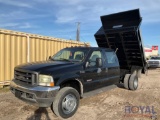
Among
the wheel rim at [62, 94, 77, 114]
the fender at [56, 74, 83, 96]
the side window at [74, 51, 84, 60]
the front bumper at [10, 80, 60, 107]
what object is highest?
the side window at [74, 51, 84, 60]

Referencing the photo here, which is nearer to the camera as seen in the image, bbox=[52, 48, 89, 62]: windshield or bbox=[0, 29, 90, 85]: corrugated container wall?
bbox=[52, 48, 89, 62]: windshield

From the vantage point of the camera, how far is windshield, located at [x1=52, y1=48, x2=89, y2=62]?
5824 millimetres

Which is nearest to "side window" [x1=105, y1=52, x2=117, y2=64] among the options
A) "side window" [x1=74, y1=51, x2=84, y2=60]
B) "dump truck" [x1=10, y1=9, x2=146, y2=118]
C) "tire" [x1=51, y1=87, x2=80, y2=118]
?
"dump truck" [x1=10, y1=9, x2=146, y2=118]

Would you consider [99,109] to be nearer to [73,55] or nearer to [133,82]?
[73,55]

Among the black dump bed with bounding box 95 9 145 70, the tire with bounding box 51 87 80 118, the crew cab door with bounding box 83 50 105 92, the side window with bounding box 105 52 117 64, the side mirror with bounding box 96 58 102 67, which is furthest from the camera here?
the black dump bed with bounding box 95 9 145 70

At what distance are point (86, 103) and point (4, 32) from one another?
5.18 m

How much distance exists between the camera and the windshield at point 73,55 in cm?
582

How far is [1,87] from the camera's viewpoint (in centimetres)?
832

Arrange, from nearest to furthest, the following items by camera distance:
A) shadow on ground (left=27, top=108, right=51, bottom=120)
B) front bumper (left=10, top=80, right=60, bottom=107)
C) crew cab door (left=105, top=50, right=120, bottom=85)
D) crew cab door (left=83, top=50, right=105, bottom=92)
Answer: front bumper (left=10, top=80, right=60, bottom=107) < shadow on ground (left=27, top=108, right=51, bottom=120) < crew cab door (left=83, top=50, right=105, bottom=92) < crew cab door (left=105, top=50, right=120, bottom=85)

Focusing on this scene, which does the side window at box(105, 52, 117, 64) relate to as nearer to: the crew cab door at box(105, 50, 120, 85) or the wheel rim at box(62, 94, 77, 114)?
the crew cab door at box(105, 50, 120, 85)

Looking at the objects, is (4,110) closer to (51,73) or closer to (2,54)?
(51,73)

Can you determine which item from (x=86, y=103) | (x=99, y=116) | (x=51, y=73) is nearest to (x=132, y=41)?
(x=86, y=103)

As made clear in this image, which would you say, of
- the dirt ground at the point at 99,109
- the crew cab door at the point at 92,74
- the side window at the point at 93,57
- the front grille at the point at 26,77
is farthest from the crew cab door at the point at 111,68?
the front grille at the point at 26,77

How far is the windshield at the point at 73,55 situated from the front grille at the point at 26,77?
60.6 inches
